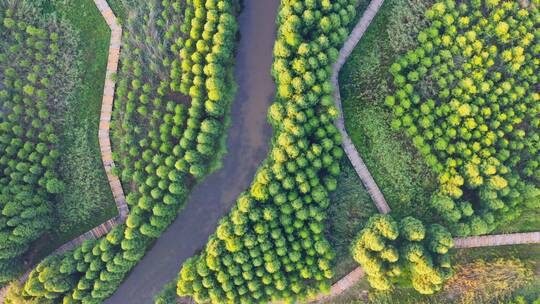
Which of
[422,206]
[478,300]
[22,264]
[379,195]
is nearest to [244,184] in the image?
[379,195]

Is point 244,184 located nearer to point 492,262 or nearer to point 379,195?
point 379,195

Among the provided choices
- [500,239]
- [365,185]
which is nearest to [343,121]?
[365,185]

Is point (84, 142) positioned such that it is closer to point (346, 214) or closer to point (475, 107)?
point (346, 214)

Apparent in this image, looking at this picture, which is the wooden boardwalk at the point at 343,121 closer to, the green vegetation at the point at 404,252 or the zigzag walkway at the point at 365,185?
the zigzag walkway at the point at 365,185

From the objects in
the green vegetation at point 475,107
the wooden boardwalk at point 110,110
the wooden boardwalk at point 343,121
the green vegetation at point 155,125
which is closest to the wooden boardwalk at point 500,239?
the green vegetation at point 475,107

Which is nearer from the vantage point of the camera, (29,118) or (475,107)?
(475,107)

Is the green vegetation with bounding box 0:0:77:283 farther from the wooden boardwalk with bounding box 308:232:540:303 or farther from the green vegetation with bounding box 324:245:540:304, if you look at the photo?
the green vegetation with bounding box 324:245:540:304
